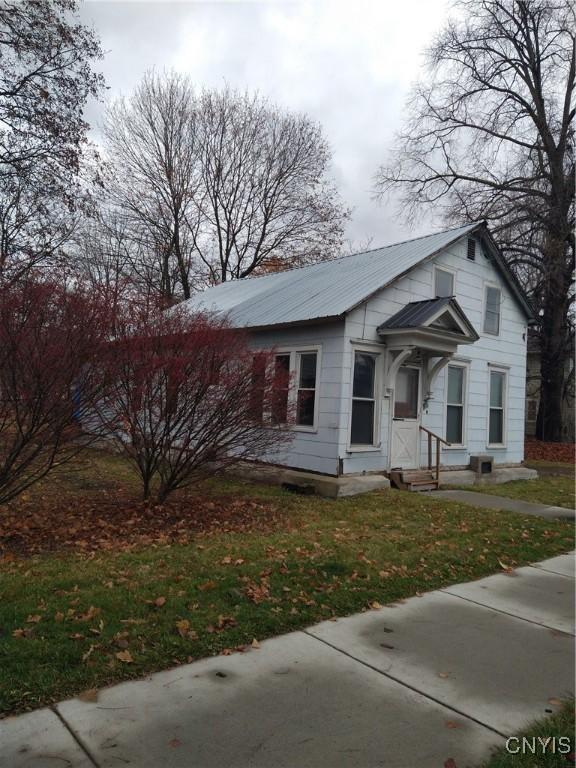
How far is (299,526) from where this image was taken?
7.58 metres

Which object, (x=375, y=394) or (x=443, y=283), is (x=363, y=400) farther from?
(x=443, y=283)

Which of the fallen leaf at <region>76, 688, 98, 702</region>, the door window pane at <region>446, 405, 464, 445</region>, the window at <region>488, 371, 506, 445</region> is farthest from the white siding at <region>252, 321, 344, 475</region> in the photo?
the fallen leaf at <region>76, 688, 98, 702</region>

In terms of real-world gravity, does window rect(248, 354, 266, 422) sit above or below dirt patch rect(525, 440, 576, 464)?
above

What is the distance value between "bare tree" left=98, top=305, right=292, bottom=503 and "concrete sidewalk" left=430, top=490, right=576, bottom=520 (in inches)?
168

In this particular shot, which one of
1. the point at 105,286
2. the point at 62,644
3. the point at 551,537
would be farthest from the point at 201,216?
the point at 62,644

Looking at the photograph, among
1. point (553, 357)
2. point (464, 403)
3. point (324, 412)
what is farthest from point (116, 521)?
point (553, 357)

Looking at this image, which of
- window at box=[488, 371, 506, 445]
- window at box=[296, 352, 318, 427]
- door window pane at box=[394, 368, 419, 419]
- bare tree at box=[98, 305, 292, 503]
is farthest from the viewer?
window at box=[488, 371, 506, 445]

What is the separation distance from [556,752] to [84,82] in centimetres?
1665

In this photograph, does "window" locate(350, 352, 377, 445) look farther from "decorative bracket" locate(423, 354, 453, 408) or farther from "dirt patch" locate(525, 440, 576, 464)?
"dirt patch" locate(525, 440, 576, 464)

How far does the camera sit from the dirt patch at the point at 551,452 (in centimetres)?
2050

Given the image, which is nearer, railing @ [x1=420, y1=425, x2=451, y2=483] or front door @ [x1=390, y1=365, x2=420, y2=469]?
front door @ [x1=390, y1=365, x2=420, y2=469]

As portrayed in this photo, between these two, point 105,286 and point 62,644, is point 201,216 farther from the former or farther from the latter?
point 62,644

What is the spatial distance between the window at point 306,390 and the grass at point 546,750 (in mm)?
7947

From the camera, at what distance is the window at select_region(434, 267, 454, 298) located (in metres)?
12.6
